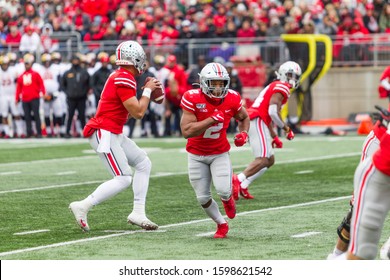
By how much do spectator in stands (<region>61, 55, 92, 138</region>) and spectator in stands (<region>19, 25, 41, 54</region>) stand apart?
8.57ft

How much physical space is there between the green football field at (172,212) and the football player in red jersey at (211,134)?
347 millimetres

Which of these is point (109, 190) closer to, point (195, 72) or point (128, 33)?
point (195, 72)

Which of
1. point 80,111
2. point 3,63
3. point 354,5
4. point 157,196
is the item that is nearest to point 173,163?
point 157,196

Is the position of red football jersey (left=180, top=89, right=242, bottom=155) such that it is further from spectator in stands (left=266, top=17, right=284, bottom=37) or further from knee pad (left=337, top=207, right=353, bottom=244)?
spectator in stands (left=266, top=17, right=284, bottom=37)

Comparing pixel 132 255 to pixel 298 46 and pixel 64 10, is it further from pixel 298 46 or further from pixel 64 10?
pixel 64 10

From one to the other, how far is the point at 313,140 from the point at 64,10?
10.1 m

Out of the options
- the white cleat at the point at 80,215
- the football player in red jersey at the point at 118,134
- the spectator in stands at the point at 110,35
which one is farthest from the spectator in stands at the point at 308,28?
the white cleat at the point at 80,215

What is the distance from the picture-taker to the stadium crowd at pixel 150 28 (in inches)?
948

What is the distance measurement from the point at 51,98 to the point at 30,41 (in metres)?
2.47

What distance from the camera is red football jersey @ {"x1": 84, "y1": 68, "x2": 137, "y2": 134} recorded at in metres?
10.2

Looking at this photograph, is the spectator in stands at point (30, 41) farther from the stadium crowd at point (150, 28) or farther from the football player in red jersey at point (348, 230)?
the football player in red jersey at point (348, 230)

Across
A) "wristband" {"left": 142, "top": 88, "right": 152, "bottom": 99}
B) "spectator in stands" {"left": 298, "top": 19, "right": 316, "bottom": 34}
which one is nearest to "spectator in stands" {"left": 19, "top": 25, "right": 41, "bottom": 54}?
"spectator in stands" {"left": 298, "top": 19, "right": 316, "bottom": 34}

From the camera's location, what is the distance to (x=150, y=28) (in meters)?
27.6

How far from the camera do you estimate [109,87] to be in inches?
404
